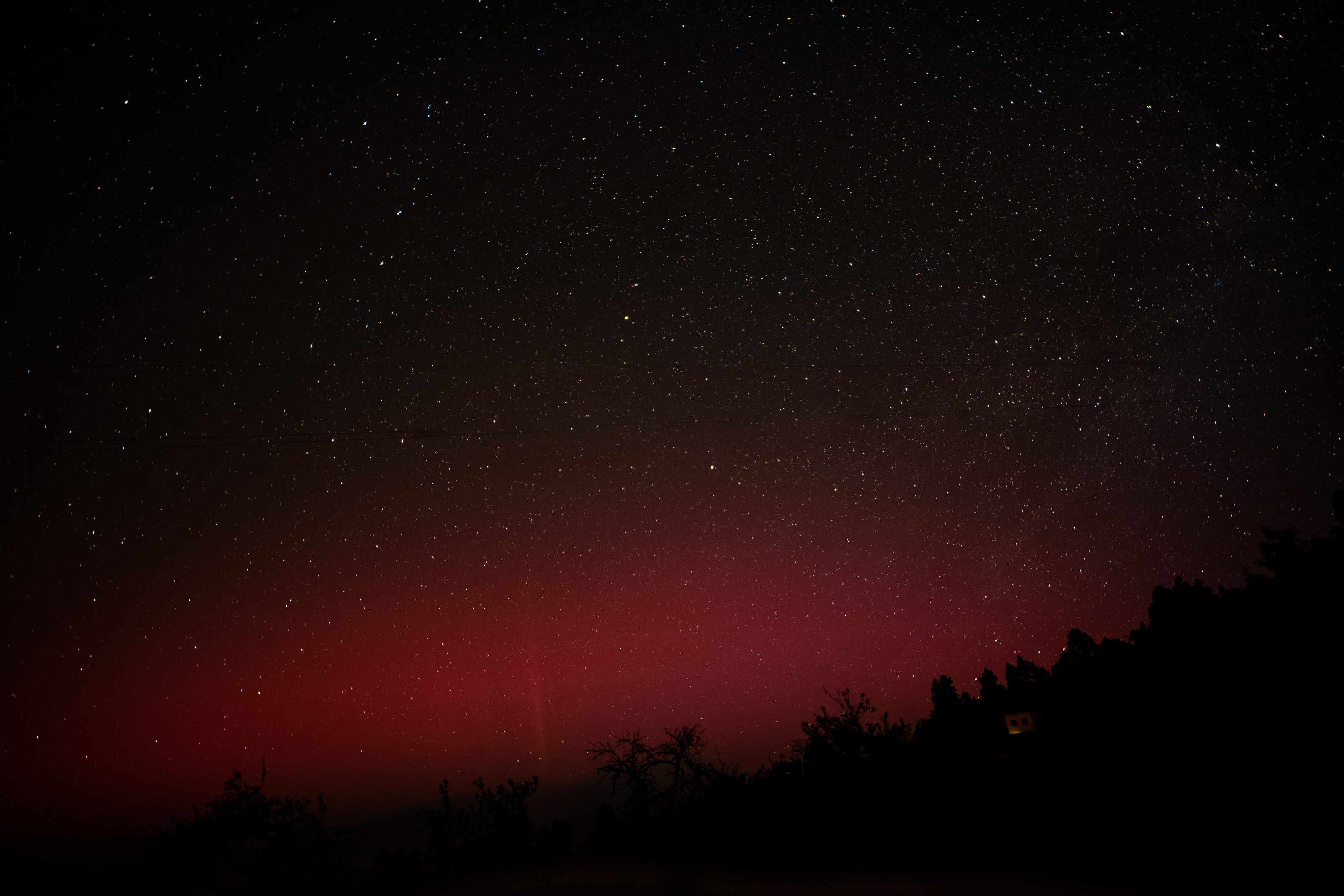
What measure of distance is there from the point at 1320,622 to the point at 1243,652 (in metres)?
1.96

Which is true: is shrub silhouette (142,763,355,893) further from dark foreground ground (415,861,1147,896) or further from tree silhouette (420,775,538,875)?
dark foreground ground (415,861,1147,896)

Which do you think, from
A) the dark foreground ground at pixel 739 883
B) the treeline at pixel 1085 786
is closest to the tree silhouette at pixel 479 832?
the treeline at pixel 1085 786

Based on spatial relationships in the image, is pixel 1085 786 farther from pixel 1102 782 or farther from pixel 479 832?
pixel 479 832

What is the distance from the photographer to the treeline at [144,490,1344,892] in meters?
12.3

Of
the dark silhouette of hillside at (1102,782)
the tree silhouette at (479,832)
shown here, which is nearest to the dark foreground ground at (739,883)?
the dark silhouette of hillside at (1102,782)

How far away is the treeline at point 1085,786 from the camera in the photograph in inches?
484

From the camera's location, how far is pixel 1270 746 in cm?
1386

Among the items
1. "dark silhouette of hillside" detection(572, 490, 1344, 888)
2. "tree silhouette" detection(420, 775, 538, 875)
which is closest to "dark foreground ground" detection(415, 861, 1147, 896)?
"dark silhouette of hillside" detection(572, 490, 1344, 888)

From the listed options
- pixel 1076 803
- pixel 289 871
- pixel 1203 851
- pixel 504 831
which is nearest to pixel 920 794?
pixel 1076 803

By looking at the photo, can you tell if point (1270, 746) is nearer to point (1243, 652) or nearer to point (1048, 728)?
point (1243, 652)

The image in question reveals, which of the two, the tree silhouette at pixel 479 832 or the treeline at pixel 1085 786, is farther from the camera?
the tree silhouette at pixel 479 832

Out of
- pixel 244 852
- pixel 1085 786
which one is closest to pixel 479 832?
pixel 244 852

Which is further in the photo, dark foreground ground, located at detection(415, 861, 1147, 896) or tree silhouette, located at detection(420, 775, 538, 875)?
tree silhouette, located at detection(420, 775, 538, 875)

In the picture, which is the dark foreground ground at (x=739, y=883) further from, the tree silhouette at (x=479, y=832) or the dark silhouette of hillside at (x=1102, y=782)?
the tree silhouette at (x=479, y=832)
